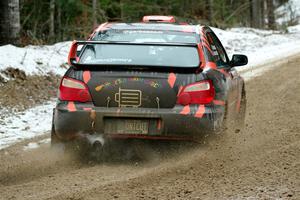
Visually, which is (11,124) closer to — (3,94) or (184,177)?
(3,94)

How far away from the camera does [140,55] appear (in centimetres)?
701

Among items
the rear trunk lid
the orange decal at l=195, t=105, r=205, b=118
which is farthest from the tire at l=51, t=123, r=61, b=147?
the orange decal at l=195, t=105, r=205, b=118

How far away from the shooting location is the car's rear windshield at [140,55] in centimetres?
682

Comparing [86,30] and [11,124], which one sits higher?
[86,30]

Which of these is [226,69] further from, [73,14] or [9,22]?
[73,14]

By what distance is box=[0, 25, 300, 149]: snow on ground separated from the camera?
31.1ft

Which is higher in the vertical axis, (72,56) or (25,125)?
(72,56)

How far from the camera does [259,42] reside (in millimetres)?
24781

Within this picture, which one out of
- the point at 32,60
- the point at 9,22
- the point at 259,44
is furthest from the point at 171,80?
the point at 259,44

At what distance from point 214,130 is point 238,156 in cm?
39

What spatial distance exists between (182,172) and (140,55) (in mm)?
1545

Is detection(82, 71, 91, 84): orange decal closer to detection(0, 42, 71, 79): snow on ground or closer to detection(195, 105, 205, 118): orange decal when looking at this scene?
detection(195, 105, 205, 118): orange decal

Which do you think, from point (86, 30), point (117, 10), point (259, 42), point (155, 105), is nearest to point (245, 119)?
point (155, 105)

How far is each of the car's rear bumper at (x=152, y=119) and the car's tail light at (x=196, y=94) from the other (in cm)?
6
